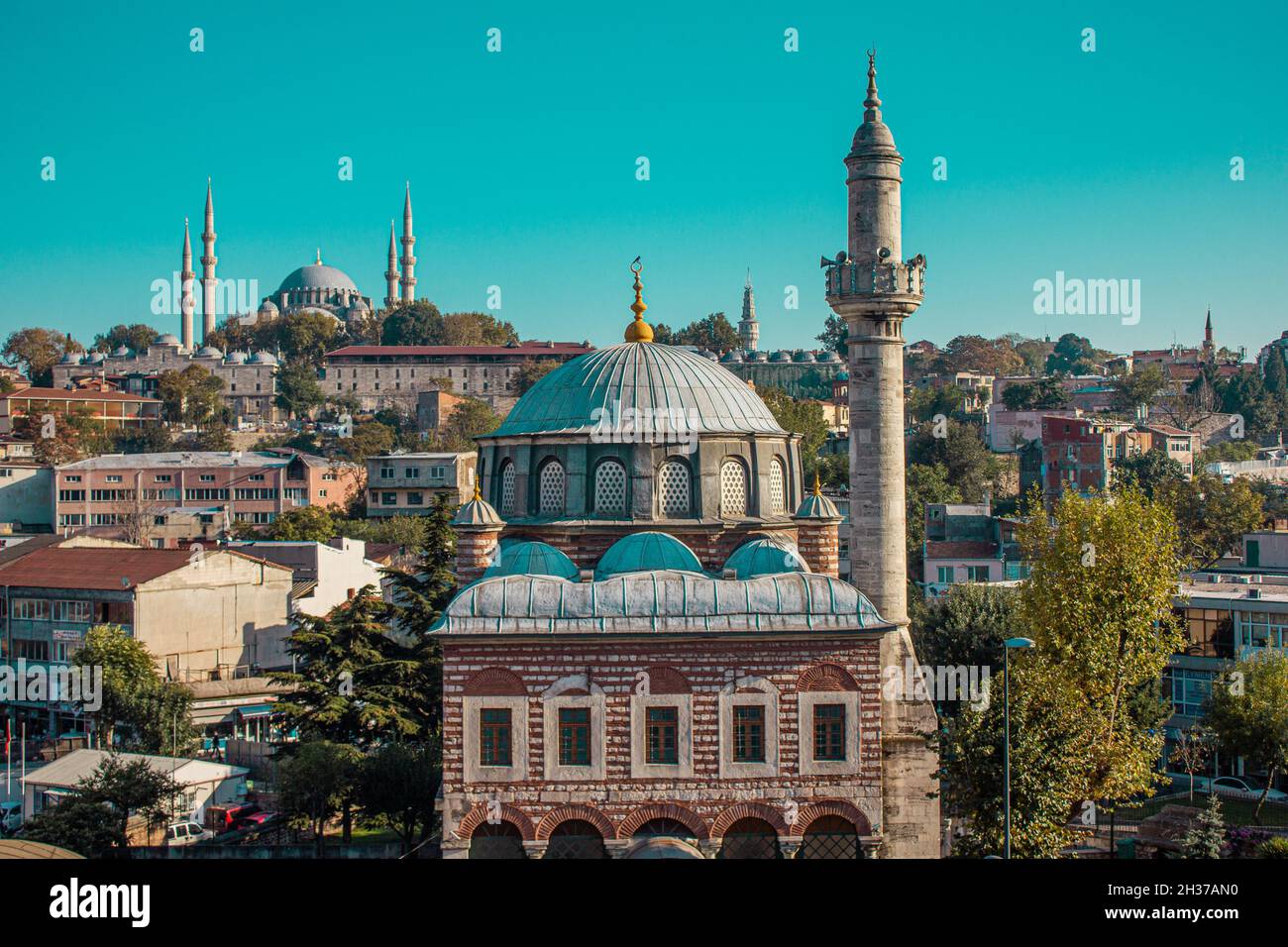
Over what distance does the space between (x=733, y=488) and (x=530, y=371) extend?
76.2m

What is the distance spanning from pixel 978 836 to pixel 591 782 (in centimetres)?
549

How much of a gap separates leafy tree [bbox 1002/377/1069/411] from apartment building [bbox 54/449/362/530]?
39298 millimetres

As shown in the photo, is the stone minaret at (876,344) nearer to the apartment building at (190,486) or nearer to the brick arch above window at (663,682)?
the brick arch above window at (663,682)

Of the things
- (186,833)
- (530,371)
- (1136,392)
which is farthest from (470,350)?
(186,833)

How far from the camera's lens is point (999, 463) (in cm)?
7350

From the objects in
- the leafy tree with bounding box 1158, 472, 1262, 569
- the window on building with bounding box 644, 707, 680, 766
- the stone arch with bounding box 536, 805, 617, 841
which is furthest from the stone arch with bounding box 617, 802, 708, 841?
the leafy tree with bounding box 1158, 472, 1262, 569

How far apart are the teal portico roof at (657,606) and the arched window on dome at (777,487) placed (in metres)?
5.12

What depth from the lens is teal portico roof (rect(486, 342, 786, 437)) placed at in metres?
24.2

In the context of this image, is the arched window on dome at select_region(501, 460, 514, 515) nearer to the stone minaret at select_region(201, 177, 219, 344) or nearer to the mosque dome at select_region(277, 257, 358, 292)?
the stone minaret at select_region(201, 177, 219, 344)

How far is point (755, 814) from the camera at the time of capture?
61.2ft

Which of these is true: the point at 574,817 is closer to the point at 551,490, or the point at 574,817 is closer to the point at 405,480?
the point at 551,490

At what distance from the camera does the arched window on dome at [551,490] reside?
2380cm

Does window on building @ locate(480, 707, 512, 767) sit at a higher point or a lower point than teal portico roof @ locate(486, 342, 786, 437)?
lower
